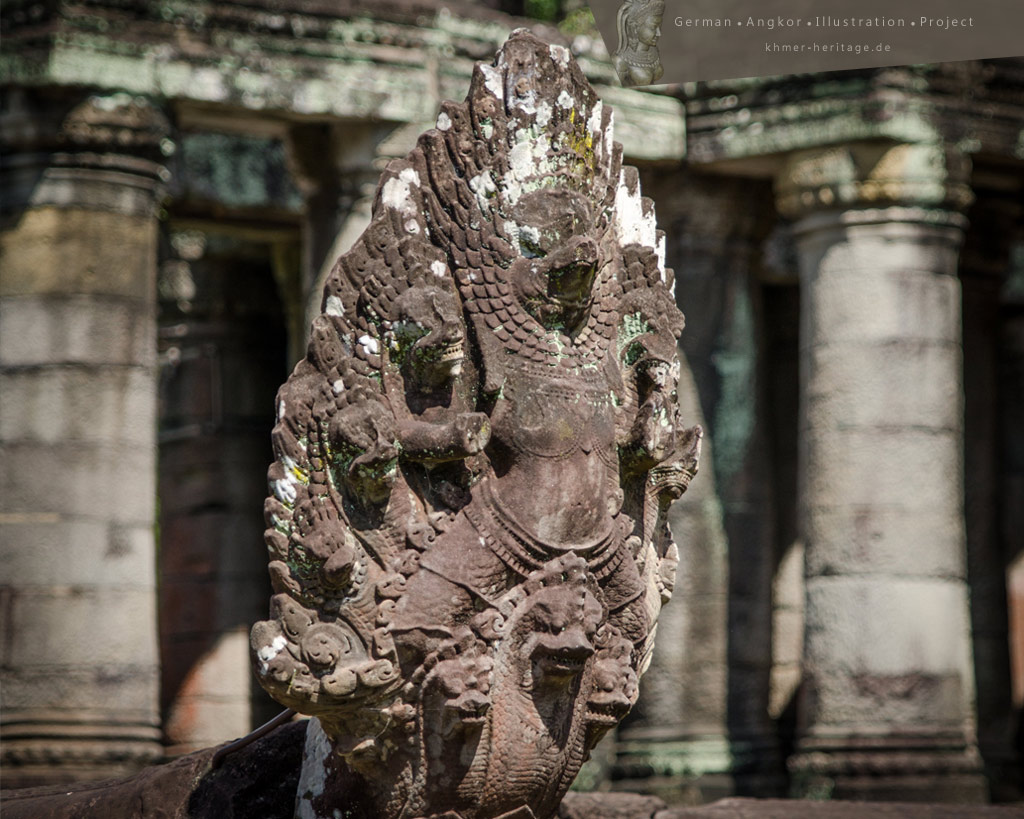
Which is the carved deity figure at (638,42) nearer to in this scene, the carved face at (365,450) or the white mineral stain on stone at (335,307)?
the white mineral stain on stone at (335,307)

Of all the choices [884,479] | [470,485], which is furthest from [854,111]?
[470,485]

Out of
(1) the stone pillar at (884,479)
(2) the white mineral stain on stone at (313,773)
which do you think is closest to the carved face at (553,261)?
(2) the white mineral stain on stone at (313,773)

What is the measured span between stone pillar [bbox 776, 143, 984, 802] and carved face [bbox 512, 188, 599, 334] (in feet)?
26.8

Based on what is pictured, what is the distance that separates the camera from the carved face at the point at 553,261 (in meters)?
5.91

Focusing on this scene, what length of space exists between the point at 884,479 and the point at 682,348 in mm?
2079

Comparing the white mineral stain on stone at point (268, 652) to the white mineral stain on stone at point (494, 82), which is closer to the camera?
the white mineral stain on stone at point (268, 652)

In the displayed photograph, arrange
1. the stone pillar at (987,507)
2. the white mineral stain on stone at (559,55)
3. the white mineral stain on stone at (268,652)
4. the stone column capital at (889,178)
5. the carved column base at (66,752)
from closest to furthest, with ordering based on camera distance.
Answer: the white mineral stain on stone at (268,652) → the white mineral stain on stone at (559,55) → the carved column base at (66,752) → the stone column capital at (889,178) → the stone pillar at (987,507)

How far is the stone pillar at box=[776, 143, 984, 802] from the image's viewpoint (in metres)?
13.6

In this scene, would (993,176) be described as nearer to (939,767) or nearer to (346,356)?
(939,767)

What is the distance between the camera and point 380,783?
578 cm

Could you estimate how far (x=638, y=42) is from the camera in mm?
14211

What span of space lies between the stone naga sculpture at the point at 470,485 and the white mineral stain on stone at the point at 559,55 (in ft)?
0.03

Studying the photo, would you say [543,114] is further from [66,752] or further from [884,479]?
[884,479]

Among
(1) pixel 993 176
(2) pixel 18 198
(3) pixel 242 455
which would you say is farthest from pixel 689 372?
(2) pixel 18 198
